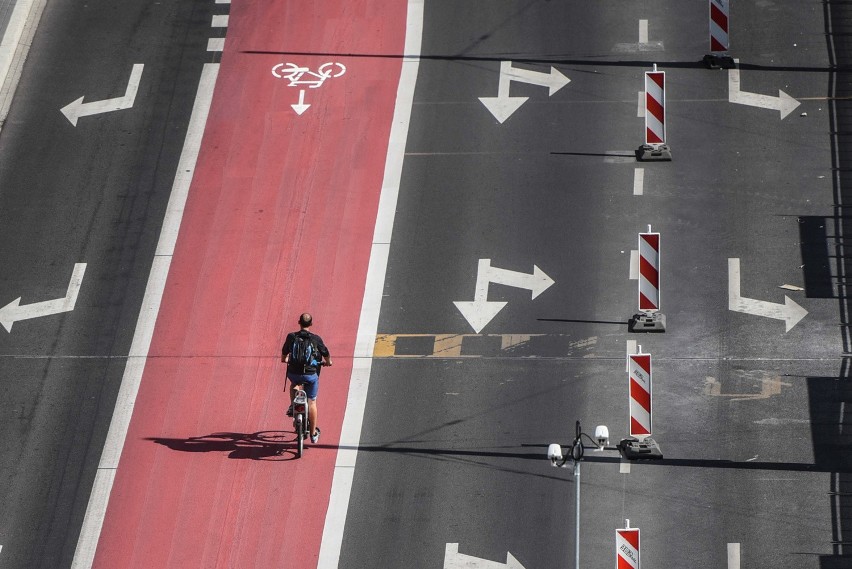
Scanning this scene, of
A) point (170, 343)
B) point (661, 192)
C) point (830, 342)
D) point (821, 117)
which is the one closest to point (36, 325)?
point (170, 343)

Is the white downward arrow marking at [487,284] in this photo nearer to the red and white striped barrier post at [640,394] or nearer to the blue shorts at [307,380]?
the blue shorts at [307,380]

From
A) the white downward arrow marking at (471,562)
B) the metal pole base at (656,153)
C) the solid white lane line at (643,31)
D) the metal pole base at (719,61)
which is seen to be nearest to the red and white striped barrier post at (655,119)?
the metal pole base at (656,153)

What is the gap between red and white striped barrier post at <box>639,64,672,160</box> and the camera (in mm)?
23453

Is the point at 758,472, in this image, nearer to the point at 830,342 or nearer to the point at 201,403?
the point at 830,342

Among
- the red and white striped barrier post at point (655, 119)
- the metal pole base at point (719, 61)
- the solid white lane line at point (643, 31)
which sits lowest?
the red and white striped barrier post at point (655, 119)

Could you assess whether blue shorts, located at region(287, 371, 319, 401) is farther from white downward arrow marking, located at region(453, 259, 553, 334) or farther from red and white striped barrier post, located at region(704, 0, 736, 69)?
red and white striped barrier post, located at region(704, 0, 736, 69)

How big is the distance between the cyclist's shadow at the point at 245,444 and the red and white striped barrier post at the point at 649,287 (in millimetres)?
4891

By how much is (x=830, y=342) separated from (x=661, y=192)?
392 cm

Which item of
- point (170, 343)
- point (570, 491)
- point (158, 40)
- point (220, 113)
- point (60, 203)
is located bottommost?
point (570, 491)

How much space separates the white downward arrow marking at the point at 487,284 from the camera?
2186cm

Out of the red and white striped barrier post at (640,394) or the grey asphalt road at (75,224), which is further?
the grey asphalt road at (75,224)

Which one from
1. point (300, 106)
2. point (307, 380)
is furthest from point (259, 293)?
point (300, 106)

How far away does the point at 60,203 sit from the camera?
24.7 m

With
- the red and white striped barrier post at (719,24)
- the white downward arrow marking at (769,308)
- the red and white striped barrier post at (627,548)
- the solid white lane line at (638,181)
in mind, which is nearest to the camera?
the red and white striped barrier post at (627,548)
